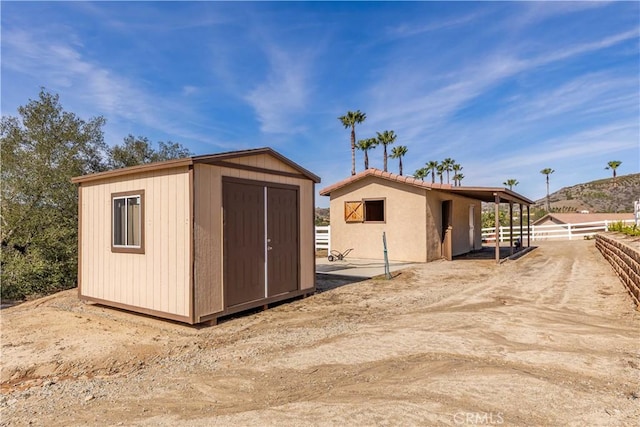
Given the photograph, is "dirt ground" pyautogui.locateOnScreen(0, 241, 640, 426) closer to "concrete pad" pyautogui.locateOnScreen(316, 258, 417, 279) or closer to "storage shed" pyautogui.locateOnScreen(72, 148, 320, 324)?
"storage shed" pyautogui.locateOnScreen(72, 148, 320, 324)

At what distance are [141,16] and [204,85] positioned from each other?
20.3ft

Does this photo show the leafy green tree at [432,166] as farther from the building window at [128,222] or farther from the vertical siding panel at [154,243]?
the vertical siding panel at [154,243]

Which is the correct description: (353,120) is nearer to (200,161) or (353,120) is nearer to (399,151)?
(399,151)

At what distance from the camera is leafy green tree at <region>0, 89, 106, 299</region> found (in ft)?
33.2

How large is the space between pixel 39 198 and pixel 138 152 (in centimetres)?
542

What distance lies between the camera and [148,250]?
5.38 m

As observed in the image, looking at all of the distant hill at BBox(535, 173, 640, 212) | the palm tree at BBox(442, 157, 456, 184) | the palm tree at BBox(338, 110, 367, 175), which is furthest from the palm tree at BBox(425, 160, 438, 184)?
the distant hill at BBox(535, 173, 640, 212)

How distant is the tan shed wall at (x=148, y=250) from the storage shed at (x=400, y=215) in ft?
28.5

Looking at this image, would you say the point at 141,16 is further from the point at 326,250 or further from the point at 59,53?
the point at 326,250

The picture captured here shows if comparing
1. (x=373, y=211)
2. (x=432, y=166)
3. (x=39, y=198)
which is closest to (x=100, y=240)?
(x=39, y=198)

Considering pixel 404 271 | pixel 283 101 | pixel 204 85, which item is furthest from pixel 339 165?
pixel 404 271

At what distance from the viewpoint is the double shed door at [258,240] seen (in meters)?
5.41

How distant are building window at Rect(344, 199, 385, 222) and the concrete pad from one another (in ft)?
5.39

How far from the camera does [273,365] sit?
11.6ft
